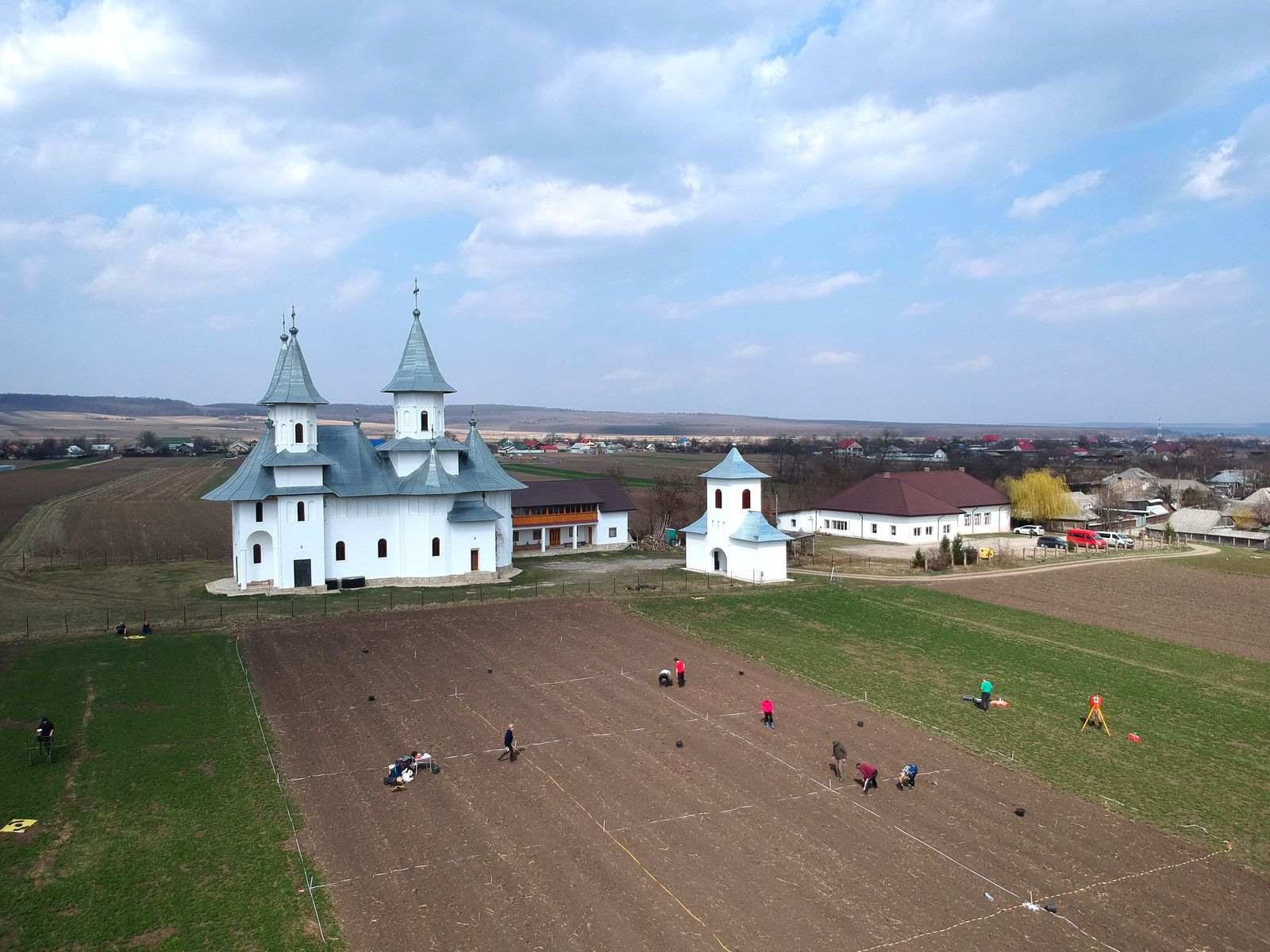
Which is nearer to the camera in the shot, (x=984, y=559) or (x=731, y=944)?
(x=731, y=944)

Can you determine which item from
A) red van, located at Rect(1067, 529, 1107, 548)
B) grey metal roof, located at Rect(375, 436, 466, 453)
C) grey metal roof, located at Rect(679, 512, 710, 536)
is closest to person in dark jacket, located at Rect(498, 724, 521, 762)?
grey metal roof, located at Rect(679, 512, 710, 536)

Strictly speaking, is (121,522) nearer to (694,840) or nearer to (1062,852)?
(694,840)

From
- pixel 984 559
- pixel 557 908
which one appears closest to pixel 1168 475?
pixel 984 559

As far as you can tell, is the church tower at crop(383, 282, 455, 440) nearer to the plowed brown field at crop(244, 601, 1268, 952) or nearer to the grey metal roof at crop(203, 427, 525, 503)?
the grey metal roof at crop(203, 427, 525, 503)

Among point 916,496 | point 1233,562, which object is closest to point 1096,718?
point 1233,562

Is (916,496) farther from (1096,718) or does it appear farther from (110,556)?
(110,556)
